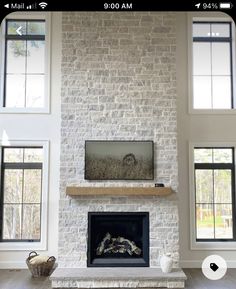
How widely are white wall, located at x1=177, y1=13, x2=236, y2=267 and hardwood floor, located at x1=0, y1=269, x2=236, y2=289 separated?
1.32ft

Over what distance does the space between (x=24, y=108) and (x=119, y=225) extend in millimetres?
2671

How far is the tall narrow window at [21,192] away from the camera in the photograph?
19.9 ft

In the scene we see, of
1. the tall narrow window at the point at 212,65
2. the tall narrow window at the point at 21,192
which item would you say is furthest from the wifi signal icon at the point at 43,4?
the tall narrow window at the point at 212,65

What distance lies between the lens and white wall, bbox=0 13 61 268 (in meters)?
5.85

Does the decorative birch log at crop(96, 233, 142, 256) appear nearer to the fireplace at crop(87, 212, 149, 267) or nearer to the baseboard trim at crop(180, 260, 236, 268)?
the fireplace at crop(87, 212, 149, 267)

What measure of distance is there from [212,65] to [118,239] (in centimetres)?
366

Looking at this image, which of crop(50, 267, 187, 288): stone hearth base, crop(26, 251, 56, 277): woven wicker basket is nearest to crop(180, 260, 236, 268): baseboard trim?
crop(50, 267, 187, 288): stone hearth base

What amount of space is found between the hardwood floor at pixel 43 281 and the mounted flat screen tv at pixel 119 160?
5.51 feet

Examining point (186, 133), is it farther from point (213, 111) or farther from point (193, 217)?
point (193, 217)

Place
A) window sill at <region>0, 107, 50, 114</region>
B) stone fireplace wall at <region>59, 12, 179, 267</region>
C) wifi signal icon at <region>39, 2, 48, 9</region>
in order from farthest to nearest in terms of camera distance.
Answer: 1. window sill at <region>0, 107, 50, 114</region>
2. stone fireplace wall at <region>59, 12, 179, 267</region>
3. wifi signal icon at <region>39, 2, 48, 9</region>

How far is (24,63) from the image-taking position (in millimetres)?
6336

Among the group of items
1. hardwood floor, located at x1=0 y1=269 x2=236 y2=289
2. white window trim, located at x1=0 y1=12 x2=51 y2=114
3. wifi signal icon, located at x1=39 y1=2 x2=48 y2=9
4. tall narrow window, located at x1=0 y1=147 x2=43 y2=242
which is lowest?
hardwood floor, located at x1=0 y1=269 x2=236 y2=289

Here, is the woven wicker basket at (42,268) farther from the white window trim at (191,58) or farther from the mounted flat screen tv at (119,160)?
the white window trim at (191,58)

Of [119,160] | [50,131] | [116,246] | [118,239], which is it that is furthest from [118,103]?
[116,246]
